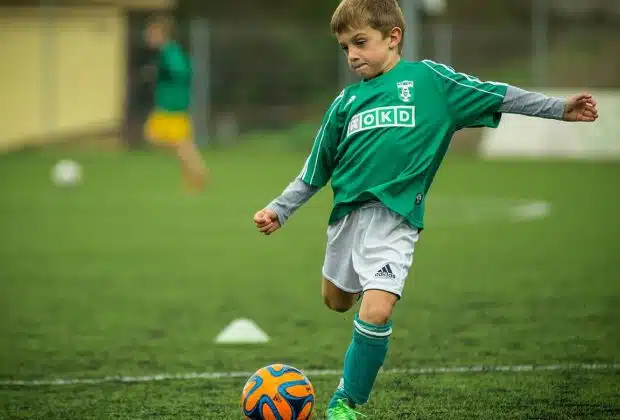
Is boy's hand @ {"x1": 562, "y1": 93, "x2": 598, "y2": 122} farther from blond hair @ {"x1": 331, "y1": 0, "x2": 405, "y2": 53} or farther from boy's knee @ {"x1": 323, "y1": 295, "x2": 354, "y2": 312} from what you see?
boy's knee @ {"x1": 323, "y1": 295, "x2": 354, "y2": 312}

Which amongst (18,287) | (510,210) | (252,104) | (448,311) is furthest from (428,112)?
(252,104)

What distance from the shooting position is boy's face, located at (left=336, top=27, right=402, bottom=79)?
500cm

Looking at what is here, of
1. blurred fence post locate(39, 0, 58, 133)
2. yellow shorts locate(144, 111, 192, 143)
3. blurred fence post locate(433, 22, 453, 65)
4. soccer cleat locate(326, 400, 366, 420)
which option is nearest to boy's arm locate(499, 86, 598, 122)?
soccer cleat locate(326, 400, 366, 420)

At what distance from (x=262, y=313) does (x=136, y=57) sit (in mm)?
20900

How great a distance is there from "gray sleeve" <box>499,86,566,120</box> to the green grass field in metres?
1.24

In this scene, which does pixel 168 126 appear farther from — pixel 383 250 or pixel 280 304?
pixel 383 250

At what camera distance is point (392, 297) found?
15.9ft

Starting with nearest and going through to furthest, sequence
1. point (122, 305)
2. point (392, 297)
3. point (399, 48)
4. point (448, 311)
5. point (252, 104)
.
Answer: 1. point (392, 297)
2. point (399, 48)
3. point (448, 311)
4. point (122, 305)
5. point (252, 104)

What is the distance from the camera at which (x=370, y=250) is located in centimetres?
496

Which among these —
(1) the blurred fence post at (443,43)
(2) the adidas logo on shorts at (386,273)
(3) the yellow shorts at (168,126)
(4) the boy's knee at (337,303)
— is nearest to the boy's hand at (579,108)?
(2) the adidas logo on shorts at (386,273)

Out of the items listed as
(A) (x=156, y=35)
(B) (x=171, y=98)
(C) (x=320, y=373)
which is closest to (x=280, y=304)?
(C) (x=320, y=373)

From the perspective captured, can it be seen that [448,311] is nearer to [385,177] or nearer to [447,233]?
[385,177]

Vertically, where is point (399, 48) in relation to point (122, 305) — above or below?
above

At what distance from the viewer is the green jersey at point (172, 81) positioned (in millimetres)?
18656
